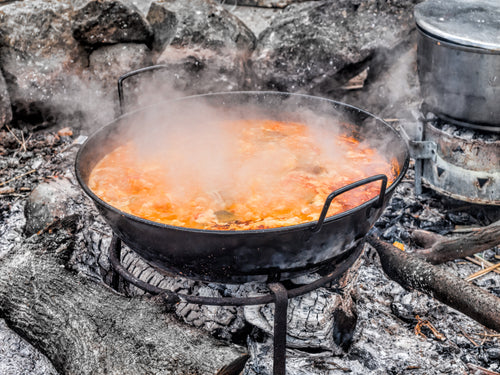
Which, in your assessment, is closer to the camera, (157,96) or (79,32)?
(79,32)

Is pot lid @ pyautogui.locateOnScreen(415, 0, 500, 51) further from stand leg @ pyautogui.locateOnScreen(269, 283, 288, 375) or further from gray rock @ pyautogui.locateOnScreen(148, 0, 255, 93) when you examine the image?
stand leg @ pyautogui.locateOnScreen(269, 283, 288, 375)

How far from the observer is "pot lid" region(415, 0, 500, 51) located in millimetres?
3262

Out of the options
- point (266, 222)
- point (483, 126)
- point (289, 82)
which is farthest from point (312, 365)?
point (289, 82)

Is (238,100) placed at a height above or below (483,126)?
above

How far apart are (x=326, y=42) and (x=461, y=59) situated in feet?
5.89

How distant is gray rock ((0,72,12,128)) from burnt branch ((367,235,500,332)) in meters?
4.10

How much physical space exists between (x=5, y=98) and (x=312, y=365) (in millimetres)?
4259

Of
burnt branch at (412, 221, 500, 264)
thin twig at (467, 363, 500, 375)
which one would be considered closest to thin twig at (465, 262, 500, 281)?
burnt branch at (412, 221, 500, 264)

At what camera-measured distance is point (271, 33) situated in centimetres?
509

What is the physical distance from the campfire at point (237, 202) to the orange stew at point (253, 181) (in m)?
0.02

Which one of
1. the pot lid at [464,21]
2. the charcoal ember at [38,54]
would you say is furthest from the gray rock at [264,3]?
the pot lid at [464,21]

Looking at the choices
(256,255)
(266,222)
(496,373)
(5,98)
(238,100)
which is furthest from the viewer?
(5,98)

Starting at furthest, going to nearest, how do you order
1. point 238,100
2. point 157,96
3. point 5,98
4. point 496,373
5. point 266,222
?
point 157,96
point 5,98
point 238,100
point 496,373
point 266,222

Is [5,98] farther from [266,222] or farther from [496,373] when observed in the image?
[496,373]
